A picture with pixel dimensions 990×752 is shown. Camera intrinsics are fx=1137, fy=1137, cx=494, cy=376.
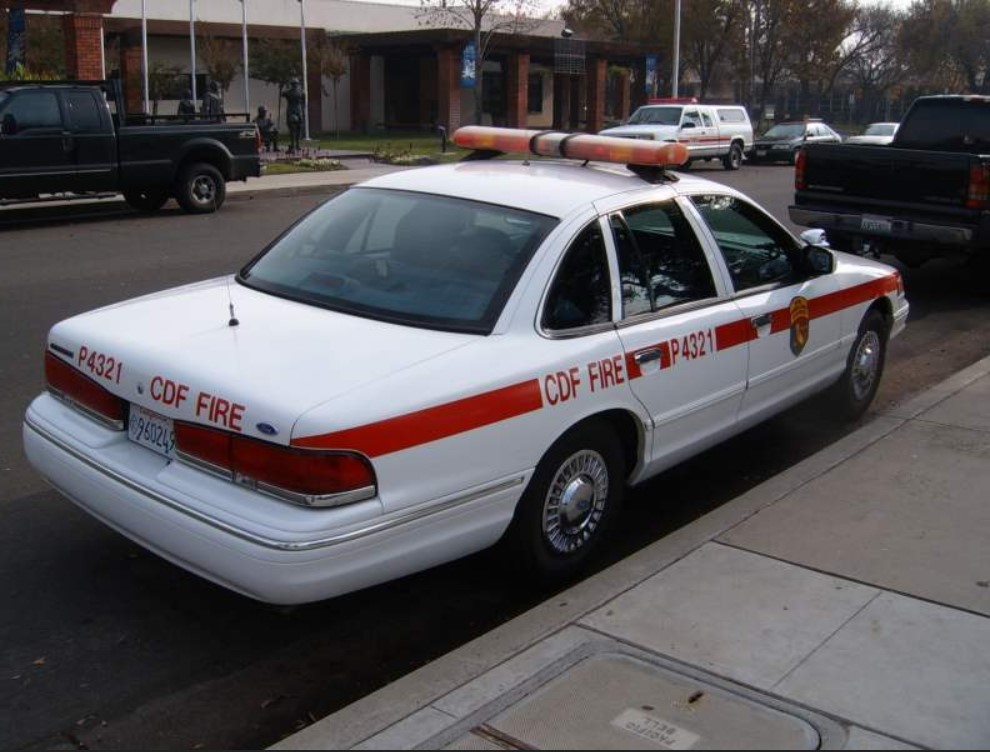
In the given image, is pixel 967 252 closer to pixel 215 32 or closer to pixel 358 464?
pixel 358 464

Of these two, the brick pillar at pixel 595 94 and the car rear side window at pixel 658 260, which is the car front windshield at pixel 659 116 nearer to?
the brick pillar at pixel 595 94

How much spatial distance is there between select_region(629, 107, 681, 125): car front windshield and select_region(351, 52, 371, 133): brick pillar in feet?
54.7

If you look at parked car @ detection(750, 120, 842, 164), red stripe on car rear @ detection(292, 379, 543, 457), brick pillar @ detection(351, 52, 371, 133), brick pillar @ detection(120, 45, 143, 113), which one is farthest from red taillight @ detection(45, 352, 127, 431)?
brick pillar @ detection(351, 52, 371, 133)

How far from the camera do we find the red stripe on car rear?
361cm

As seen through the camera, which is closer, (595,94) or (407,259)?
(407,259)

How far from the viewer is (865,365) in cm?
688

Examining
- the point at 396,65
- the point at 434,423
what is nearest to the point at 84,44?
the point at 396,65

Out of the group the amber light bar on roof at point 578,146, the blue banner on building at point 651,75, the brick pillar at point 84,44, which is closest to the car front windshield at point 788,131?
the blue banner on building at point 651,75

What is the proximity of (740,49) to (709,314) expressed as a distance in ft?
153

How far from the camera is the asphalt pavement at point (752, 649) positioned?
3.33m

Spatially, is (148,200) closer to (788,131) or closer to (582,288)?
(582,288)

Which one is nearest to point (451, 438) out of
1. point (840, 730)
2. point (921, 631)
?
point (840, 730)

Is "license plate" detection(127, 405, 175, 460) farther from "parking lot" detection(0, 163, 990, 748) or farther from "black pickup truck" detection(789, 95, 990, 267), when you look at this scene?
"black pickup truck" detection(789, 95, 990, 267)

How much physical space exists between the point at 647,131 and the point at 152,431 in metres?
25.0
